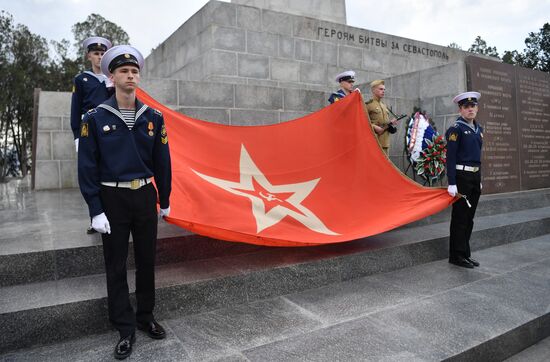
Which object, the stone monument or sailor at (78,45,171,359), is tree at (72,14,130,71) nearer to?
the stone monument

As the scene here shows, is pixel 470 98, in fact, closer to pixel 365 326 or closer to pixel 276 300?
pixel 365 326

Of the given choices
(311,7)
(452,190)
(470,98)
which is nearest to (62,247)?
(452,190)

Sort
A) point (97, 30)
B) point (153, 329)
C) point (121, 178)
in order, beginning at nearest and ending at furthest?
1. point (121, 178)
2. point (153, 329)
3. point (97, 30)

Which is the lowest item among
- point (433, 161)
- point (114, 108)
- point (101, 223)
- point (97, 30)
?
point (101, 223)

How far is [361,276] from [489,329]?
136cm

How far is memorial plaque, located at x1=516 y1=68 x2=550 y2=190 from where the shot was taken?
860 cm

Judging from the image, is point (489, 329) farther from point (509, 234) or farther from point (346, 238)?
point (509, 234)

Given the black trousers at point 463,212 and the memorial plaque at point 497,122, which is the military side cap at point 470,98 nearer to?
the black trousers at point 463,212

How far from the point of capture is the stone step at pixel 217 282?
8.90ft

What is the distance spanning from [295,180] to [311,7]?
8103 mm

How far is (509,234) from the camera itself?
5.95 meters

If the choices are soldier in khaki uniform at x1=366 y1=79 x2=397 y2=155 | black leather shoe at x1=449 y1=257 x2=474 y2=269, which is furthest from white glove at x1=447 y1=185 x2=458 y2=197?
soldier in khaki uniform at x1=366 y1=79 x2=397 y2=155

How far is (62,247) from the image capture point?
131 inches

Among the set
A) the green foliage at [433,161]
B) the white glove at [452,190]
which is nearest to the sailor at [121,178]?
the white glove at [452,190]
